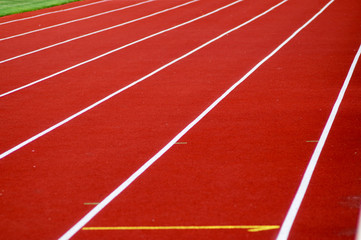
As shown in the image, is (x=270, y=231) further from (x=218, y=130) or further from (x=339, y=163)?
(x=218, y=130)

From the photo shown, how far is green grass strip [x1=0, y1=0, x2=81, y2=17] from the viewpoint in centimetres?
2005

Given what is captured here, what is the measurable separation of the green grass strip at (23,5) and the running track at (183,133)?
4.78 meters

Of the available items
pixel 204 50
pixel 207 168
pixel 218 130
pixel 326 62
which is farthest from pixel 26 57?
pixel 207 168

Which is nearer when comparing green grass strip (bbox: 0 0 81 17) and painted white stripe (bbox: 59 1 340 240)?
painted white stripe (bbox: 59 1 340 240)

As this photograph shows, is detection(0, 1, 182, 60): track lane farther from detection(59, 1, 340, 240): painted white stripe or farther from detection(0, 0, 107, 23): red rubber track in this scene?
detection(59, 1, 340, 240): painted white stripe

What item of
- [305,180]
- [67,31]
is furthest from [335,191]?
[67,31]

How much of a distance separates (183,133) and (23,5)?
48.4 ft

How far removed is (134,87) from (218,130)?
2725 millimetres

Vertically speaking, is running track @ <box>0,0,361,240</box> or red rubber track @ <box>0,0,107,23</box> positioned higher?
running track @ <box>0,0,361,240</box>

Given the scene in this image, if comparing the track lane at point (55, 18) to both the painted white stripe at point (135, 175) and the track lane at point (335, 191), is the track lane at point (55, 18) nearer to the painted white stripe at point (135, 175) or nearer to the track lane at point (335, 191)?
the painted white stripe at point (135, 175)

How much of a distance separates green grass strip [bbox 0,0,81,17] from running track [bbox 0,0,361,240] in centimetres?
478

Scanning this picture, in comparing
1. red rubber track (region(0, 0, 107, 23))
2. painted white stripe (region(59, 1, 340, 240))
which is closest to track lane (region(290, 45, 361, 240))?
painted white stripe (region(59, 1, 340, 240))

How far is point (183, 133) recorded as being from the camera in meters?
7.60

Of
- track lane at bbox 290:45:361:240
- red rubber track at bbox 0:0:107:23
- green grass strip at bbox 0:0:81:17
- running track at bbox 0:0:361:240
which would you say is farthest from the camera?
green grass strip at bbox 0:0:81:17
